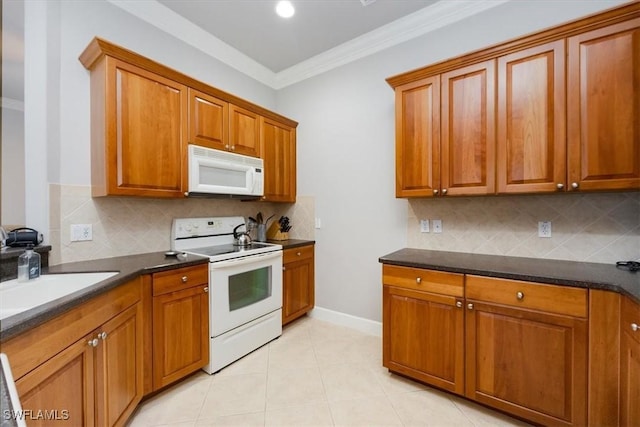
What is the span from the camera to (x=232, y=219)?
292cm

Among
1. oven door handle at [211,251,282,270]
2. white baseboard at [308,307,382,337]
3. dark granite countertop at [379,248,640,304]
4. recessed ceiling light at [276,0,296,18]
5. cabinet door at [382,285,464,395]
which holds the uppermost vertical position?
recessed ceiling light at [276,0,296,18]

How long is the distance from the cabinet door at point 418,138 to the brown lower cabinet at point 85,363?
2064mm

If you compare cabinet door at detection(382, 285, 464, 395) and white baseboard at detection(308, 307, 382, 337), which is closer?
cabinet door at detection(382, 285, 464, 395)

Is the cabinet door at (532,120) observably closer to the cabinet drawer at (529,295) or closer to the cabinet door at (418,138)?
the cabinet door at (418,138)

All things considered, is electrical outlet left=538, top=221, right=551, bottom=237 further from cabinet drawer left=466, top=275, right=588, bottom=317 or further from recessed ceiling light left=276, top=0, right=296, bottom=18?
recessed ceiling light left=276, top=0, right=296, bottom=18

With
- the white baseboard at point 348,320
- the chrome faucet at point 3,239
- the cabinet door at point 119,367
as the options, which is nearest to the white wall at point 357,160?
the white baseboard at point 348,320

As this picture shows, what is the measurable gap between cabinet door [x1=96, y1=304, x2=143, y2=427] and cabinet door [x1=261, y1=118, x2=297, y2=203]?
167 cm

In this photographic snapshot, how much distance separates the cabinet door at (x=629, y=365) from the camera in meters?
1.20

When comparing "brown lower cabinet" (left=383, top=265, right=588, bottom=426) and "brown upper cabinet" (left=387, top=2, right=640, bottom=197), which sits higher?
"brown upper cabinet" (left=387, top=2, right=640, bottom=197)

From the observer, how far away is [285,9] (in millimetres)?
2330

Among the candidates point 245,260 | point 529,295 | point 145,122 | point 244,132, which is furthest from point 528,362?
point 145,122

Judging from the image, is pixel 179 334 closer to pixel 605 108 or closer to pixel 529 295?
pixel 529 295

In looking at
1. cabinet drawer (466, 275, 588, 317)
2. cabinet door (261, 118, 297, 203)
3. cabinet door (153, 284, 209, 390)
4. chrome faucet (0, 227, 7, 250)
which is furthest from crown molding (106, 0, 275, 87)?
cabinet drawer (466, 275, 588, 317)

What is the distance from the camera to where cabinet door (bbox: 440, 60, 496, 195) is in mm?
1884
